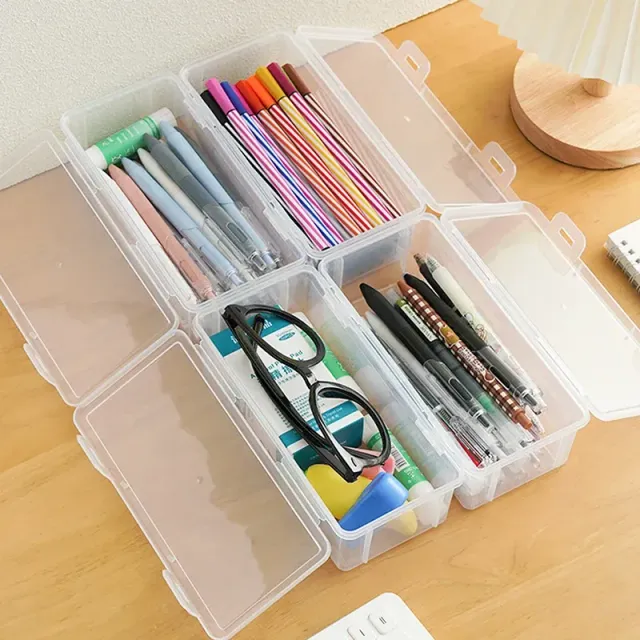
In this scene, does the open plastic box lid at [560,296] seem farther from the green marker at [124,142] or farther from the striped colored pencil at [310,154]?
the green marker at [124,142]

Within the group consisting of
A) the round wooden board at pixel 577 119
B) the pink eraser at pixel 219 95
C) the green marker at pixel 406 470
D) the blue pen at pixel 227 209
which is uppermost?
the pink eraser at pixel 219 95

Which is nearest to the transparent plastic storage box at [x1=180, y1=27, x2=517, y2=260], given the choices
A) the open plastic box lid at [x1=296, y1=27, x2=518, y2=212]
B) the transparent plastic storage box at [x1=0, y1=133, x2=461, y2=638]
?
the open plastic box lid at [x1=296, y1=27, x2=518, y2=212]

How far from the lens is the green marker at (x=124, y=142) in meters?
0.87

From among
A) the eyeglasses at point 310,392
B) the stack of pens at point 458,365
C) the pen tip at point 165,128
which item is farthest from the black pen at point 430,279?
the pen tip at point 165,128

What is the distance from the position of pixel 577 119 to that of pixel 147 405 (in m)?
0.43

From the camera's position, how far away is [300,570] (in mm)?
732

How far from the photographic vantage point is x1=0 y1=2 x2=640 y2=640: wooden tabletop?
2.43 feet

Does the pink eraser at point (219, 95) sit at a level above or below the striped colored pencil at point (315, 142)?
above

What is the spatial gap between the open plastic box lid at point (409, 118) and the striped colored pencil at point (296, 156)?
63mm

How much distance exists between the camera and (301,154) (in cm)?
88

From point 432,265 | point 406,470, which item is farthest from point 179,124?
point 406,470

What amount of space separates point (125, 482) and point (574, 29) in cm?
45

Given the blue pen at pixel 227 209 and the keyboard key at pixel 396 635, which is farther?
the blue pen at pixel 227 209

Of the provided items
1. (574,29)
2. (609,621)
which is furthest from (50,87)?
(609,621)
